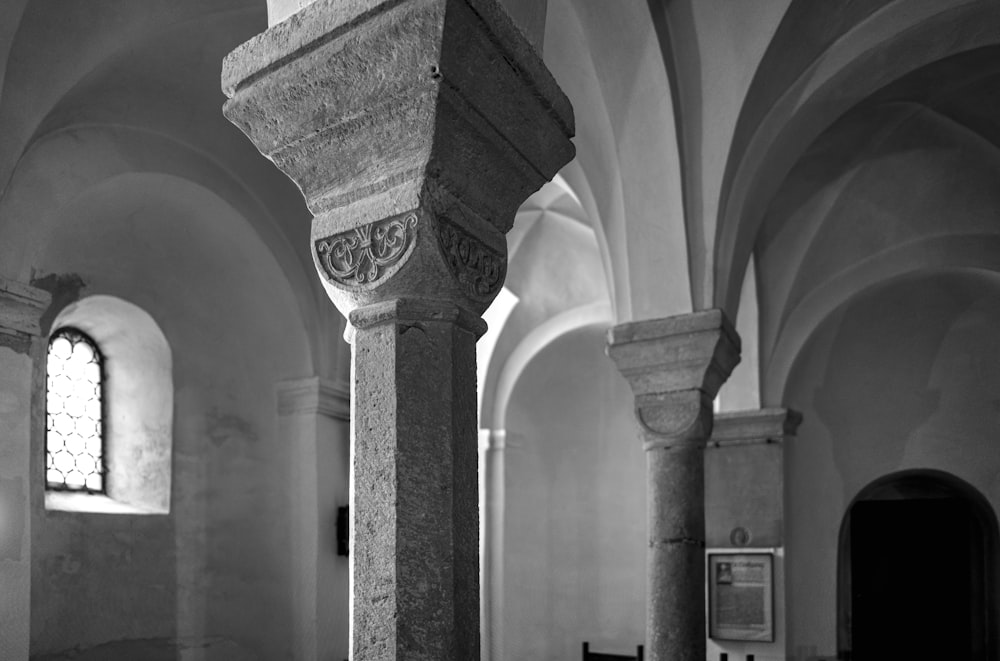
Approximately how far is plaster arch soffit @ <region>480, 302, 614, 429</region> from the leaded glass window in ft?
16.5

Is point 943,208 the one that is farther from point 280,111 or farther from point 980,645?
point 280,111

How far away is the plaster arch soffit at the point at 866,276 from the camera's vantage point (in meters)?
8.88

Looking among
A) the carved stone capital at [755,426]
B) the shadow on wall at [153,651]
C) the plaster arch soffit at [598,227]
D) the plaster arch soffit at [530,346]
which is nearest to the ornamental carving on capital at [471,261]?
the plaster arch soffit at [598,227]

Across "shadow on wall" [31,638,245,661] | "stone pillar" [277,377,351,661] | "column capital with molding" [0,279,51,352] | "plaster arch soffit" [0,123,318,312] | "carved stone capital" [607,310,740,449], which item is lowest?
"shadow on wall" [31,638,245,661]

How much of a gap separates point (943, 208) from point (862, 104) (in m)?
1.94

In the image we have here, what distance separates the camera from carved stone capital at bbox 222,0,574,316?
2316 mm

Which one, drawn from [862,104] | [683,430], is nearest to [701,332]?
[683,430]

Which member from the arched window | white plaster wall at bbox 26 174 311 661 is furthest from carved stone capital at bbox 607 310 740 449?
the arched window

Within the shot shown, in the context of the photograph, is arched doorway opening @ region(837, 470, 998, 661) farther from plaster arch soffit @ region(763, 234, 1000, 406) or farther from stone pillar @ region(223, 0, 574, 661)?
stone pillar @ region(223, 0, 574, 661)

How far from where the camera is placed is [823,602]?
9.94 meters

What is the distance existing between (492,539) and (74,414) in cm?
557

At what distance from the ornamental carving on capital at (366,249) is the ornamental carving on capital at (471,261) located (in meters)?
0.10

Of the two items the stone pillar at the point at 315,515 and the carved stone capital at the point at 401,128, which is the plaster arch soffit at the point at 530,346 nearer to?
the stone pillar at the point at 315,515

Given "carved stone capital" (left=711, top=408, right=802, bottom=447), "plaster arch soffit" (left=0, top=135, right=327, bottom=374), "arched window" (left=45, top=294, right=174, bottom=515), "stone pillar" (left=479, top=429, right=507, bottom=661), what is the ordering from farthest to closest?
"stone pillar" (left=479, top=429, right=507, bottom=661) → "carved stone capital" (left=711, top=408, right=802, bottom=447) → "arched window" (left=45, top=294, right=174, bottom=515) → "plaster arch soffit" (left=0, top=135, right=327, bottom=374)
